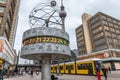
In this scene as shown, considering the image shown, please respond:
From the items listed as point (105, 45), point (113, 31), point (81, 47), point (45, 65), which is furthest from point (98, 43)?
point (45, 65)

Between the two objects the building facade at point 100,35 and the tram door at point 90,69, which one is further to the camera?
the building facade at point 100,35

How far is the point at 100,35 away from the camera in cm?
6981

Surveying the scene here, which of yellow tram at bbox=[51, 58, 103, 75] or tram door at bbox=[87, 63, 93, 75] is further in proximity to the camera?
tram door at bbox=[87, 63, 93, 75]

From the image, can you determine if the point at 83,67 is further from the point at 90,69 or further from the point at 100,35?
the point at 100,35

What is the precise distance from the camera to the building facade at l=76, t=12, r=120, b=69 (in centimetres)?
6261

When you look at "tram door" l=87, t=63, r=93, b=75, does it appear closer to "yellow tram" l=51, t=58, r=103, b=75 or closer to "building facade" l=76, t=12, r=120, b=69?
"yellow tram" l=51, t=58, r=103, b=75

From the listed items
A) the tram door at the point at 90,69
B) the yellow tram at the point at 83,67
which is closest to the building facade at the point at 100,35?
the yellow tram at the point at 83,67

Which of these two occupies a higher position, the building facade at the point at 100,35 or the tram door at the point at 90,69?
the building facade at the point at 100,35

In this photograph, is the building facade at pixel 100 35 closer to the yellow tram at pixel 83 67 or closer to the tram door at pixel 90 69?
the yellow tram at pixel 83 67

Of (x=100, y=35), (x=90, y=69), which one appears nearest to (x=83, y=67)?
(x=90, y=69)

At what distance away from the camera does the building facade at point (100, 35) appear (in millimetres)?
62606

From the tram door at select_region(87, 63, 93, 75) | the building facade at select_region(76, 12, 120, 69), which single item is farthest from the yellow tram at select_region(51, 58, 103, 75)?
the building facade at select_region(76, 12, 120, 69)

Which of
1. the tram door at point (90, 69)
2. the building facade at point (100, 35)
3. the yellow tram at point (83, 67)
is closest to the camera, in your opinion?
the yellow tram at point (83, 67)

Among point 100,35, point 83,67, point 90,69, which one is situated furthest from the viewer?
point 100,35
